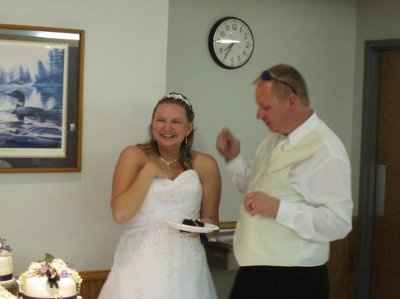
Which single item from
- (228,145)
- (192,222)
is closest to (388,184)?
(228,145)

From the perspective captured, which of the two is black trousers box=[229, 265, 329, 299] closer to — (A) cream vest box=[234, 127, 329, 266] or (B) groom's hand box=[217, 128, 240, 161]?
(A) cream vest box=[234, 127, 329, 266]

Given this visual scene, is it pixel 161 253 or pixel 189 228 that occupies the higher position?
pixel 189 228

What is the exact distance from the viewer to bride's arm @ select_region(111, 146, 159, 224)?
269 centimetres

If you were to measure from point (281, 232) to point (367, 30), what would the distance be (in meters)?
2.52

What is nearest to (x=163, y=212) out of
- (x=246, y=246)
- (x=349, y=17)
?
(x=246, y=246)

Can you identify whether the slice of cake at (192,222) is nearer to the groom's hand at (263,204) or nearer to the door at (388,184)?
the groom's hand at (263,204)

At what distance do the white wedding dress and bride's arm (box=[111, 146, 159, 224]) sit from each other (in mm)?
76

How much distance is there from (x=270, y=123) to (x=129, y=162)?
0.63 meters

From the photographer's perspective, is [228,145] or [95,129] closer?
[228,145]

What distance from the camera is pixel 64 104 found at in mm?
3033

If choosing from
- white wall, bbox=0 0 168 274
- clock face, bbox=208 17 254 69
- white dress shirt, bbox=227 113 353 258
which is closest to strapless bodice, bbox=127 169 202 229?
white wall, bbox=0 0 168 274

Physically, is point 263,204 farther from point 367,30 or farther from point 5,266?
point 367,30

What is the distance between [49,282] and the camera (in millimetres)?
2307

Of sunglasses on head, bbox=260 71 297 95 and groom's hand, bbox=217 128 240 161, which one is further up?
sunglasses on head, bbox=260 71 297 95
